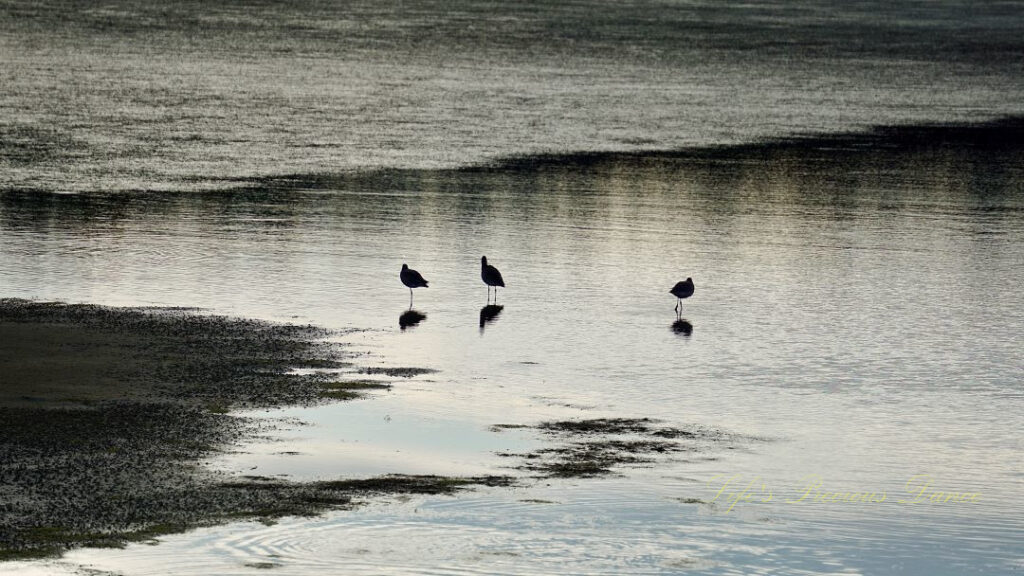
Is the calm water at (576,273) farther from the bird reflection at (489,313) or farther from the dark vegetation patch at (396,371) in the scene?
the dark vegetation patch at (396,371)

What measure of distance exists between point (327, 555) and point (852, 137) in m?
27.7

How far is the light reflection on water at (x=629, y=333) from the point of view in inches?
441

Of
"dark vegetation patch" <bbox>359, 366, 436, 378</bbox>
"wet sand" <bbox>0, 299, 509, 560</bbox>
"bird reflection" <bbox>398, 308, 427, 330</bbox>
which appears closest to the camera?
"wet sand" <bbox>0, 299, 509, 560</bbox>

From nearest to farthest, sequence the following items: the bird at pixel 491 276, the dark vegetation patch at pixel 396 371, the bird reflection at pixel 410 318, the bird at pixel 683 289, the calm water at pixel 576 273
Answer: the calm water at pixel 576 273 < the dark vegetation patch at pixel 396 371 < the bird reflection at pixel 410 318 < the bird at pixel 683 289 < the bird at pixel 491 276

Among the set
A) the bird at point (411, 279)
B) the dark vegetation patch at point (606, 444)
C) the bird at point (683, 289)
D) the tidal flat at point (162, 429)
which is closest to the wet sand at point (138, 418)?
the tidal flat at point (162, 429)

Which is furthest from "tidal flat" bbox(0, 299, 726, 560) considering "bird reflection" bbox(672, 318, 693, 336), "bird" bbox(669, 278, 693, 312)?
"bird" bbox(669, 278, 693, 312)

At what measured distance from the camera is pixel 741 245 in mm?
23562

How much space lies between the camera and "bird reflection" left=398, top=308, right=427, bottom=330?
1780 centimetres

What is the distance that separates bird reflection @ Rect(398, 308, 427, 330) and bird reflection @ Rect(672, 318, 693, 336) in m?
2.73

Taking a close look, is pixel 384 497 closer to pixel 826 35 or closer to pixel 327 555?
pixel 327 555

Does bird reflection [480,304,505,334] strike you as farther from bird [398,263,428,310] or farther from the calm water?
bird [398,263,428,310]

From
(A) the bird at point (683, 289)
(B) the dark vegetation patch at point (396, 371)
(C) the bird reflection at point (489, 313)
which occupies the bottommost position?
(B) the dark vegetation patch at point (396, 371)

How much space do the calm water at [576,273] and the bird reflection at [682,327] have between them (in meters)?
0.11

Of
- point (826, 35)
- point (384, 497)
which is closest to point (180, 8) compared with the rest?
point (826, 35)
